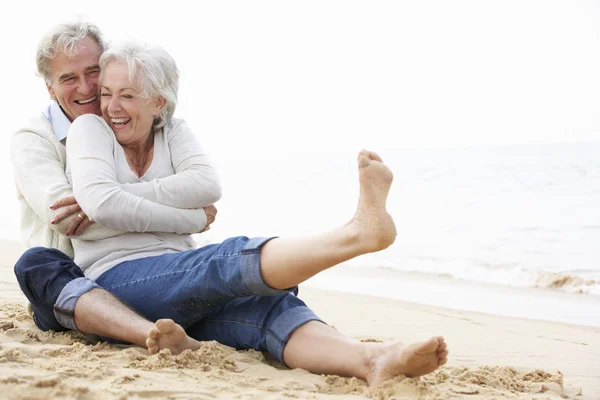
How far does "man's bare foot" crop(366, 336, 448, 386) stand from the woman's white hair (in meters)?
1.50

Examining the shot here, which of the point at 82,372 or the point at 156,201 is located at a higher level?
the point at 156,201

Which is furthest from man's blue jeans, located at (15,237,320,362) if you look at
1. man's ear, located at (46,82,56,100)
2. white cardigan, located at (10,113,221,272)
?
man's ear, located at (46,82,56,100)

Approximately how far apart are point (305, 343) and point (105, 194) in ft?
3.22

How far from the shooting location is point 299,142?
96.1ft

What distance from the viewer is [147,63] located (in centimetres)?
294

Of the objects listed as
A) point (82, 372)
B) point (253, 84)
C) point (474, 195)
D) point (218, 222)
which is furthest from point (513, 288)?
point (253, 84)

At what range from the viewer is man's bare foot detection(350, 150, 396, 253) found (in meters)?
2.15

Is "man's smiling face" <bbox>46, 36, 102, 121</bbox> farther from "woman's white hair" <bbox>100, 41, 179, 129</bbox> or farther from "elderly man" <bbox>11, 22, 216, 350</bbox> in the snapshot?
"woman's white hair" <bbox>100, 41, 179, 129</bbox>

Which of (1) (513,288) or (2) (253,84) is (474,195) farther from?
(2) (253,84)

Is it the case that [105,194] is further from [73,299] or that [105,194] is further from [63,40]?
[63,40]

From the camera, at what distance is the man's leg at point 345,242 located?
2.16m

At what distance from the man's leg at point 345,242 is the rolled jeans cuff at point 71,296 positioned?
0.79 metres

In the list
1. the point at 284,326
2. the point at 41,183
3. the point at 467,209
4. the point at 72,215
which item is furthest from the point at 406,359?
the point at 467,209

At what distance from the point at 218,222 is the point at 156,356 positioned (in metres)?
9.32
